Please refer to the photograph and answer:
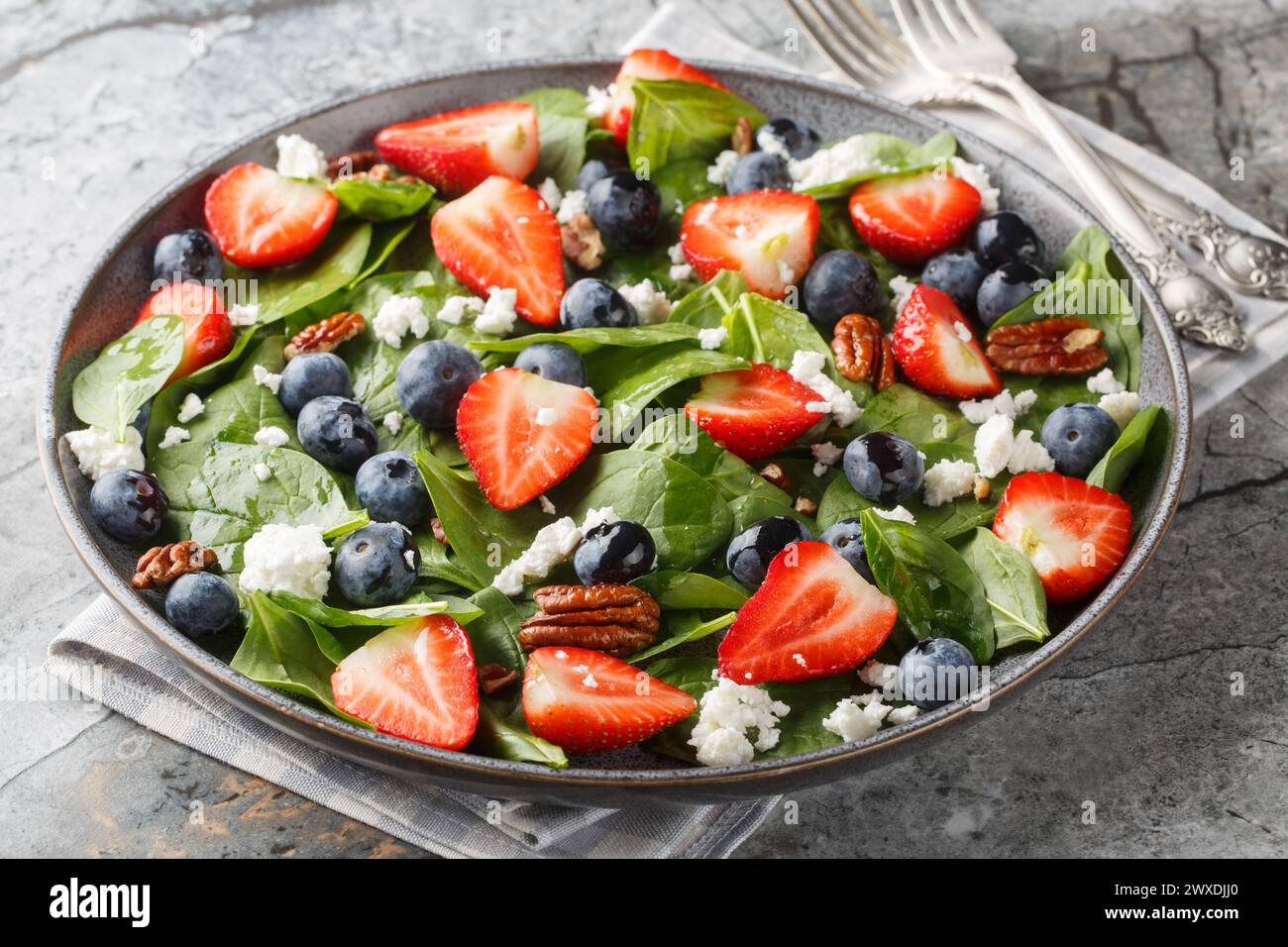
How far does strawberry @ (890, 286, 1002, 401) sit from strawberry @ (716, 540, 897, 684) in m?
0.45

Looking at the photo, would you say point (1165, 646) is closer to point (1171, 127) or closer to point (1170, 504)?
point (1170, 504)

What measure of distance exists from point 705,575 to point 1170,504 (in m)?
0.66

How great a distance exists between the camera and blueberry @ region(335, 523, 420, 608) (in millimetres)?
1865

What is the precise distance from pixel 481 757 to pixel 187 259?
1.09m

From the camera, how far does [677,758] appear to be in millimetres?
1777

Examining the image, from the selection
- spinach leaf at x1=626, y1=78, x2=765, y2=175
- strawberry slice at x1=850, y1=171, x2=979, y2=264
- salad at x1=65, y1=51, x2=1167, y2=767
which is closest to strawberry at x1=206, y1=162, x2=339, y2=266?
salad at x1=65, y1=51, x2=1167, y2=767

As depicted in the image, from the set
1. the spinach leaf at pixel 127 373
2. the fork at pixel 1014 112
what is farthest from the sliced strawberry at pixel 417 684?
the fork at pixel 1014 112

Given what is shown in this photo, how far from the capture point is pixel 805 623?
1826 millimetres

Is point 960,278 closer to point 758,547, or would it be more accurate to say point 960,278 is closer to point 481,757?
point 758,547

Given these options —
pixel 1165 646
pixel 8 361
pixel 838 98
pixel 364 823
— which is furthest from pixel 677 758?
pixel 8 361

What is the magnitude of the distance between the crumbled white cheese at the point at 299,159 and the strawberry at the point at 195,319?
30cm

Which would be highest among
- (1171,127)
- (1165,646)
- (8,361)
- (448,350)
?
(1171,127)

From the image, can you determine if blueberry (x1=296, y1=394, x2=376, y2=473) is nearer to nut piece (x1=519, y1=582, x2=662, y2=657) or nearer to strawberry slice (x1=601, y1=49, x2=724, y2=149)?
nut piece (x1=519, y1=582, x2=662, y2=657)

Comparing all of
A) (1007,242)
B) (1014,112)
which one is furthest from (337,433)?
(1014,112)
